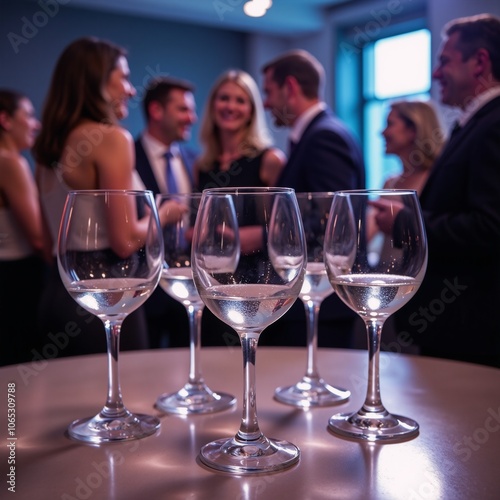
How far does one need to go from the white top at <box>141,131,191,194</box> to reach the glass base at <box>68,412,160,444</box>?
2.13 m

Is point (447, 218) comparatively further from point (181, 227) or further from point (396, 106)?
point (396, 106)

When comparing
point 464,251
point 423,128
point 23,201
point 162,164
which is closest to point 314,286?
point 464,251

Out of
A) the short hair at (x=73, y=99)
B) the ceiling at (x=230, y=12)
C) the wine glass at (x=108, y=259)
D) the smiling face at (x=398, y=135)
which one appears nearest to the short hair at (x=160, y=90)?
the smiling face at (x=398, y=135)

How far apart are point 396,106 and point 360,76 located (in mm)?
4018

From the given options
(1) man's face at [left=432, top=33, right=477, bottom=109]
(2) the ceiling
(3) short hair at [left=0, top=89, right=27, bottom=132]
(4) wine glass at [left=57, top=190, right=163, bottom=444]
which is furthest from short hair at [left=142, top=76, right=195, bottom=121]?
(2) the ceiling

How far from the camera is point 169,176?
2.84m

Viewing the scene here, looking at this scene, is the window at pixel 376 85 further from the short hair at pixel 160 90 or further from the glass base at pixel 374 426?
the glass base at pixel 374 426

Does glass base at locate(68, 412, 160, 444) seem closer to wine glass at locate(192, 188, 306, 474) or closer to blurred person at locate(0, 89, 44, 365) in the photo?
wine glass at locate(192, 188, 306, 474)

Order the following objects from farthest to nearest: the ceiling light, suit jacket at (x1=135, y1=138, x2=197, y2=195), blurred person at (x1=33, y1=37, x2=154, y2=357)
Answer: the ceiling light, suit jacket at (x1=135, y1=138, x2=197, y2=195), blurred person at (x1=33, y1=37, x2=154, y2=357)

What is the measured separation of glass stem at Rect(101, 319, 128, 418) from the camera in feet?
2.24

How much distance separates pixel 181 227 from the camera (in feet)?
2.61

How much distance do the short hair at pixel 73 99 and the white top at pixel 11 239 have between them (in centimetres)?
83

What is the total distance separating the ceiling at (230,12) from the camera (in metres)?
6.04

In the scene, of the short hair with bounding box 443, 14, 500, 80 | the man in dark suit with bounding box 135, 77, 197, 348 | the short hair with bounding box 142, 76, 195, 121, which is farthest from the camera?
the short hair with bounding box 142, 76, 195, 121
